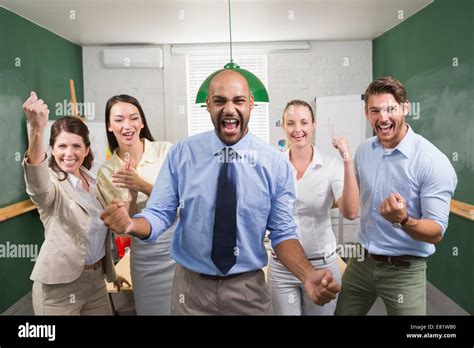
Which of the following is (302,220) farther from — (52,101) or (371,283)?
(52,101)

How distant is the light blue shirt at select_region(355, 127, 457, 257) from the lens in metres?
1.05

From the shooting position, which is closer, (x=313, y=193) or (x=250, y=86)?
(x=250, y=86)

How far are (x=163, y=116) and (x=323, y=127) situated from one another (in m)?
0.44

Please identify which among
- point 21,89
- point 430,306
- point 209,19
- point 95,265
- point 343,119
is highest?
point 209,19

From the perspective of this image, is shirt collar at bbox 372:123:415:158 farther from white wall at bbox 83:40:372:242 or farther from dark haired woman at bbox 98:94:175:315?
dark haired woman at bbox 98:94:175:315

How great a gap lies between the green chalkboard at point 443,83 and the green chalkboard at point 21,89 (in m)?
0.82

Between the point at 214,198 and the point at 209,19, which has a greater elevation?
the point at 209,19

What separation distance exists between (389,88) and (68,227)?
3.03 feet

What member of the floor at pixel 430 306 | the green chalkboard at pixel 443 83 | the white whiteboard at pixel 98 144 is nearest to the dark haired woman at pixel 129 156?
the white whiteboard at pixel 98 144

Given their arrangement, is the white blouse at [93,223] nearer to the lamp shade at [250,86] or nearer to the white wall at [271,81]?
the white wall at [271,81]

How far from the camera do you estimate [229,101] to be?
3.43 feet

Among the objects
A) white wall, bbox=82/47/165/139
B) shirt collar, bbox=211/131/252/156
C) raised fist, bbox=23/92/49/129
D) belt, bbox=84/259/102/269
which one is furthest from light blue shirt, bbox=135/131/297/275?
raised fist, bbox=23/92/49/129

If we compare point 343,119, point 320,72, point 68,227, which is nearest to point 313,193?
point 343,119

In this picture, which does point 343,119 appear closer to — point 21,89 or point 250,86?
point 250,86
